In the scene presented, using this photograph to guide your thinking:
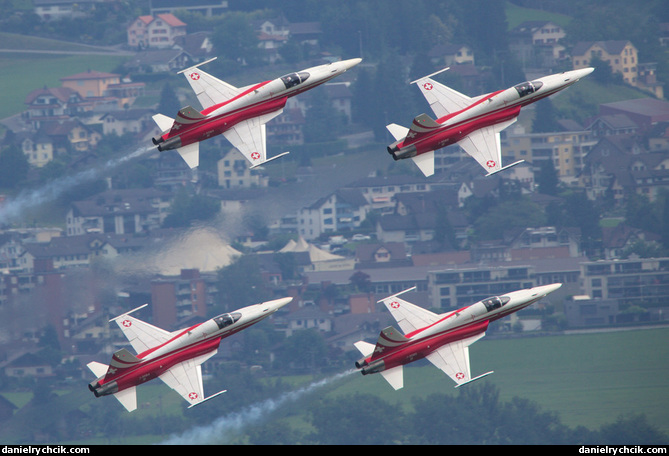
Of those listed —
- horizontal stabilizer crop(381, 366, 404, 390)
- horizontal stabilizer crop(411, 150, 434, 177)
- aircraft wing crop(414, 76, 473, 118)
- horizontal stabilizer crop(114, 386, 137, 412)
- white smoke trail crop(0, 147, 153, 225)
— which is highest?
aircraft wing crop(414, 76, 473, 118)

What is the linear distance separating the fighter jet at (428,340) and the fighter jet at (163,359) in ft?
14.8

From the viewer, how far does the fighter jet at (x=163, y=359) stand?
189ft

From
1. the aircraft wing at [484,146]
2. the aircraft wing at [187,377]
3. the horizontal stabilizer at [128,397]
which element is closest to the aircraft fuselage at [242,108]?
the aircraft wing at [484,146]

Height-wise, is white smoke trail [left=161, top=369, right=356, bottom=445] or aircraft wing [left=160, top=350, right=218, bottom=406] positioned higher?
aircraft wing [left=160, top=350, right=218, bottom=406]

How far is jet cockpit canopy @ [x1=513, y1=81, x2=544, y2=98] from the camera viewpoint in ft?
207

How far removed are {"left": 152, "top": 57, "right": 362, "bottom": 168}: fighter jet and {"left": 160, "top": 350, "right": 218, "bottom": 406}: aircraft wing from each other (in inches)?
334

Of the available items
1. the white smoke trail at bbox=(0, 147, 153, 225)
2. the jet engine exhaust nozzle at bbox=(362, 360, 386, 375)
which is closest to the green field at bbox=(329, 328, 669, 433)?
the white smoke trail at bbox=(0, 147, 153, 225)

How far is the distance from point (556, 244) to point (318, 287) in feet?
116

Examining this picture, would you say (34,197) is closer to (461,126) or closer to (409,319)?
(461,126)

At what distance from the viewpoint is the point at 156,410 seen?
13612 cm

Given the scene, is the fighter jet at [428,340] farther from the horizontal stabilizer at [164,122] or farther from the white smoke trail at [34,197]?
the white smoke trail at [34,197]

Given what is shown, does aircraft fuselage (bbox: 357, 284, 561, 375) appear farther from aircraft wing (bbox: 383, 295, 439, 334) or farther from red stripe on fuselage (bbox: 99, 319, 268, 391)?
red stripe on fuselage (bbox: 99, 319, 268, 391)

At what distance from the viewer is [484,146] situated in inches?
2430

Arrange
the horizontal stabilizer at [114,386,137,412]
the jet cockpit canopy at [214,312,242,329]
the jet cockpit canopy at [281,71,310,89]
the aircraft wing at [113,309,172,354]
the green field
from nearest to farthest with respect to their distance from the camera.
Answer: the horizontal stabilizer at [114,386,137,412], the aircraft wing at [113,309,172,354], the jet cockpit canopy at [214,312,242,329], the jet cockpit canopy at [281,71,310,89], the green field
